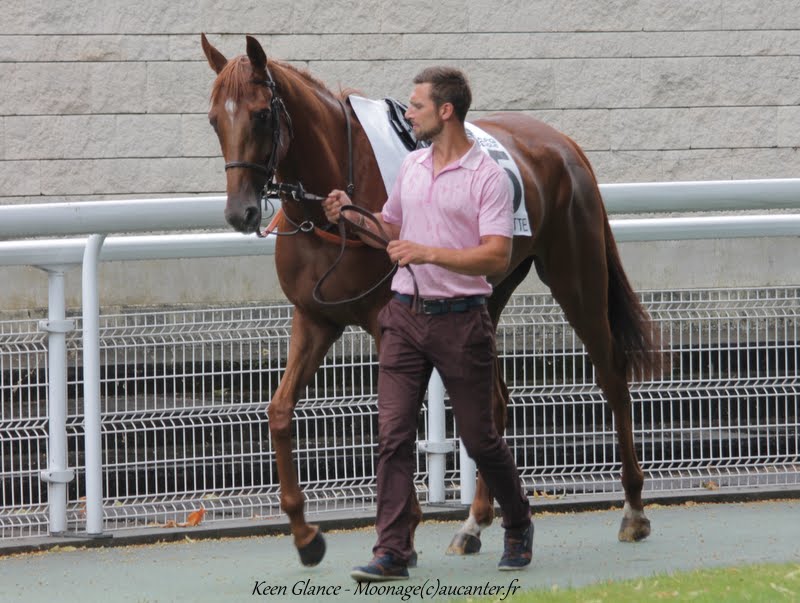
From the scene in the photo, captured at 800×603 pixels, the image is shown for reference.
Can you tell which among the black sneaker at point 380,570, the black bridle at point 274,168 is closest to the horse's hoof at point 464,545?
the black sneaker at point 380,570

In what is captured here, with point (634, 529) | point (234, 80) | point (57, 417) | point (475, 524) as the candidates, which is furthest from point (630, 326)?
point (57, 417)

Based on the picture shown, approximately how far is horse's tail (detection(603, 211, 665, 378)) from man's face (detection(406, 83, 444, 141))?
1.90 metres

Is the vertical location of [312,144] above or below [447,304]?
above

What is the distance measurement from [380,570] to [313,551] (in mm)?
706

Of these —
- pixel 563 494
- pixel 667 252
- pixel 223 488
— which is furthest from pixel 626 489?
pixel 667 252

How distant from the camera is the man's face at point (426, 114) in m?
5.08

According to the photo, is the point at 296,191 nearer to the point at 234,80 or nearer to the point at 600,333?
the point at 234,80

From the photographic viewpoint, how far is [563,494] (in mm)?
7316

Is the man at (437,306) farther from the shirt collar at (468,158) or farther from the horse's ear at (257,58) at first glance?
the horse's ear at (257,58)

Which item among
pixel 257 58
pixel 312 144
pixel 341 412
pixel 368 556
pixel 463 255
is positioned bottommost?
pixel 368 556

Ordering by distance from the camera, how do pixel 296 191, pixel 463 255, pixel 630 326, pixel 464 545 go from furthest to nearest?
pixel 630 326, pixel 464 545, pixel 296 191, pixel 463 255

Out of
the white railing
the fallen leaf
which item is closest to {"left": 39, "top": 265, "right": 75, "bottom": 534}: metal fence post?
the white railing

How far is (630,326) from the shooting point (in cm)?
679

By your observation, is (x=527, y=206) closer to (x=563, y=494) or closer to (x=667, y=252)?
(x=563, y=494)
